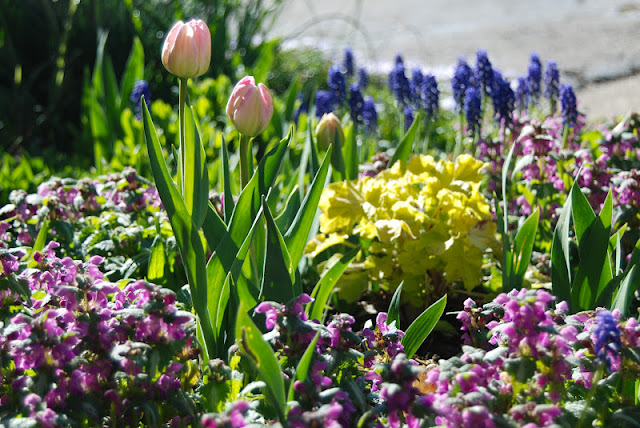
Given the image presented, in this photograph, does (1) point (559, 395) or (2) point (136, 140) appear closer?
(1) point (559, 395)

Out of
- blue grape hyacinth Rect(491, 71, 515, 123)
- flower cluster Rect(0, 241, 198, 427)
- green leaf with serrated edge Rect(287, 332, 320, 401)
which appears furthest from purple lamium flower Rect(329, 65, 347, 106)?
green leaf with serrated edge Rect(287, 332, 320, 401)

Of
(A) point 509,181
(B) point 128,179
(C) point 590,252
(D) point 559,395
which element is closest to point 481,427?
(D) point 559,395

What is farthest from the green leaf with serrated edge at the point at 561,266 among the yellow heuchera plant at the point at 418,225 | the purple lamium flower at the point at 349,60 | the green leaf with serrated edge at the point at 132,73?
the green leaf with serrated edge at the point at 132,73

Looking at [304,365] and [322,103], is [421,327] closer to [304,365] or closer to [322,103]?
[304,365]

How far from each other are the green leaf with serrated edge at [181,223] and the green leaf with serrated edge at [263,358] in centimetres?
31

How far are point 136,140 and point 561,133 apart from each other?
6.00ft

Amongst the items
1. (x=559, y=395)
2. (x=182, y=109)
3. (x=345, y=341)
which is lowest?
(x=559, y=395)

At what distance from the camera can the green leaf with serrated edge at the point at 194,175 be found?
1.60 metres

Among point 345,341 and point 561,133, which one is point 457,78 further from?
point 345,341

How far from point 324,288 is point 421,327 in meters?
0.24

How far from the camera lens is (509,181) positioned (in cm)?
265

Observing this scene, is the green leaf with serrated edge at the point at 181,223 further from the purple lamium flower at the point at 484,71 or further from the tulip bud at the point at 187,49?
the purple lamium flower at the point at 484,71

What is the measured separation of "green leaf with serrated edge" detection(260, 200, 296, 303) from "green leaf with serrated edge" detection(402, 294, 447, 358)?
29 centimetres

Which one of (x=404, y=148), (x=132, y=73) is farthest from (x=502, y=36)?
(x=404, y=148)
